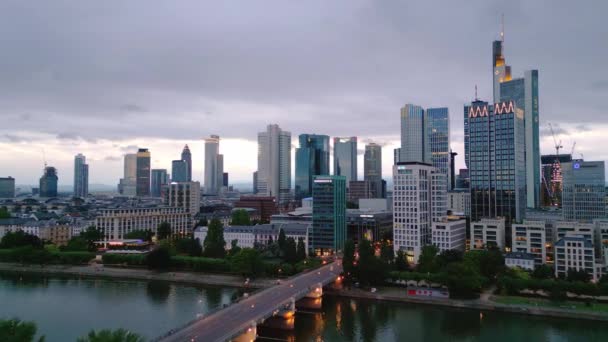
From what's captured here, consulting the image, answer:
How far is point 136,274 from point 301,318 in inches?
946

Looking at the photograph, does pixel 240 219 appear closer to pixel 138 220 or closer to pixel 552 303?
pixel 138 220

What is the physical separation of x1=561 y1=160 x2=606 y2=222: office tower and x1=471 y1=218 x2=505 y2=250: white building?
25934mm

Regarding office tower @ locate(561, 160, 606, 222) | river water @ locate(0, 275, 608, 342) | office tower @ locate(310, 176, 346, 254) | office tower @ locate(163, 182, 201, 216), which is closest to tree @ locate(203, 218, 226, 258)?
river water @ locate(0, 275, 608, 342)

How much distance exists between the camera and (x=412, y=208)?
189 feet

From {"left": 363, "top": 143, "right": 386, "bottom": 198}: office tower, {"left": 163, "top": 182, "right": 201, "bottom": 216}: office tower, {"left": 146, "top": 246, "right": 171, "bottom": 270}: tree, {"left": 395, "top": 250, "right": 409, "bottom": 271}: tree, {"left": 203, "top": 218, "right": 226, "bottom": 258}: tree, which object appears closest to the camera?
{"left": 395, "top": 250, "right": 409, "bottom": 271}: tree

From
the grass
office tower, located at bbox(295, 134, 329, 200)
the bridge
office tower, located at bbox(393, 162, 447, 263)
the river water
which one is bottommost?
the river water

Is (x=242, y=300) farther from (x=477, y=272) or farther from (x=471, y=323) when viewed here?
(x=477, y=272)

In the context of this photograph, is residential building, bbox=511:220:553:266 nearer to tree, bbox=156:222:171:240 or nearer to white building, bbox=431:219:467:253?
white building, bbox=431:219:467:253

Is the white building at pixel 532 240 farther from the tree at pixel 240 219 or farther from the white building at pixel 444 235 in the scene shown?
the tree at pixel 240 219

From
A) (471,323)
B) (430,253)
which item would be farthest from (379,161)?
(471,323)

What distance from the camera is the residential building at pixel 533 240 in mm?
52688

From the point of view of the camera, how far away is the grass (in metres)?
36.2

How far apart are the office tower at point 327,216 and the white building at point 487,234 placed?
58.8ft

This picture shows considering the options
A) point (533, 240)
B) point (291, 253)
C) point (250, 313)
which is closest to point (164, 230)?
point (291, 253)
